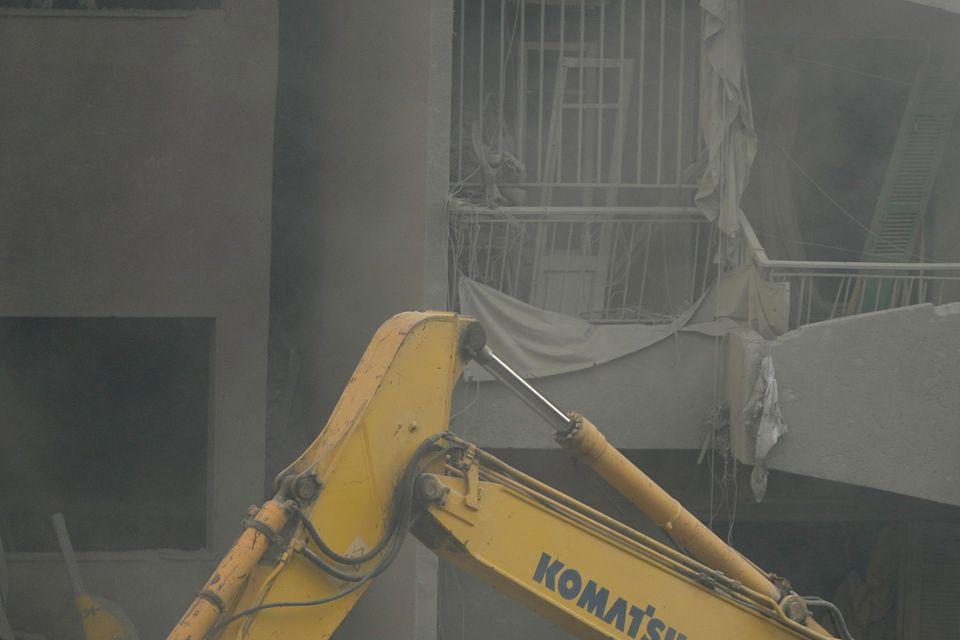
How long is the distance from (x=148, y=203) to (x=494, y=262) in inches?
100

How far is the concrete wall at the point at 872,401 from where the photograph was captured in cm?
681

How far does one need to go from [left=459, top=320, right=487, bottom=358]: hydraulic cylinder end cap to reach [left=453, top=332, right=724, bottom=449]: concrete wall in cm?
327

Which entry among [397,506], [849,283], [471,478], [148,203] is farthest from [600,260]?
[397,506]

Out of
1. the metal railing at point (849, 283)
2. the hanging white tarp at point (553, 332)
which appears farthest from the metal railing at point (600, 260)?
the metal railing at point (849, 283)

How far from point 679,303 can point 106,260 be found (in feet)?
12.9

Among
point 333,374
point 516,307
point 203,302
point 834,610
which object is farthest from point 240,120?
point 834,610

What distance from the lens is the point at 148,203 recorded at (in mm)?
8352

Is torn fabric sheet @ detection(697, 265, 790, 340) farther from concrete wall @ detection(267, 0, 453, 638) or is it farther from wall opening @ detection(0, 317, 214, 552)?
wall opening @ detection(0, 317, 214, 552)

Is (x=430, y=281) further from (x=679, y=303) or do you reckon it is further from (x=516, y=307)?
(x=679, y=303)

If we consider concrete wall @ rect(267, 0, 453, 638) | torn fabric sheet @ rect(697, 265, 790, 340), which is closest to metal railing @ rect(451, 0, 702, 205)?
concrete wall @ rect(267, 0, 453, 638)

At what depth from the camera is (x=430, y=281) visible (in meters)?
6.97

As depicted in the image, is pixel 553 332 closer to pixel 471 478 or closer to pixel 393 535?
pixel 471 478

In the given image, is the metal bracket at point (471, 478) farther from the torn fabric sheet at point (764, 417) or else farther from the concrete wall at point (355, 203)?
the torn fabric sheet at point (764, 417)

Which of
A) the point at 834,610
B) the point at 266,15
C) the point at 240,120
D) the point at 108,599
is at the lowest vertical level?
the point at 108,599
